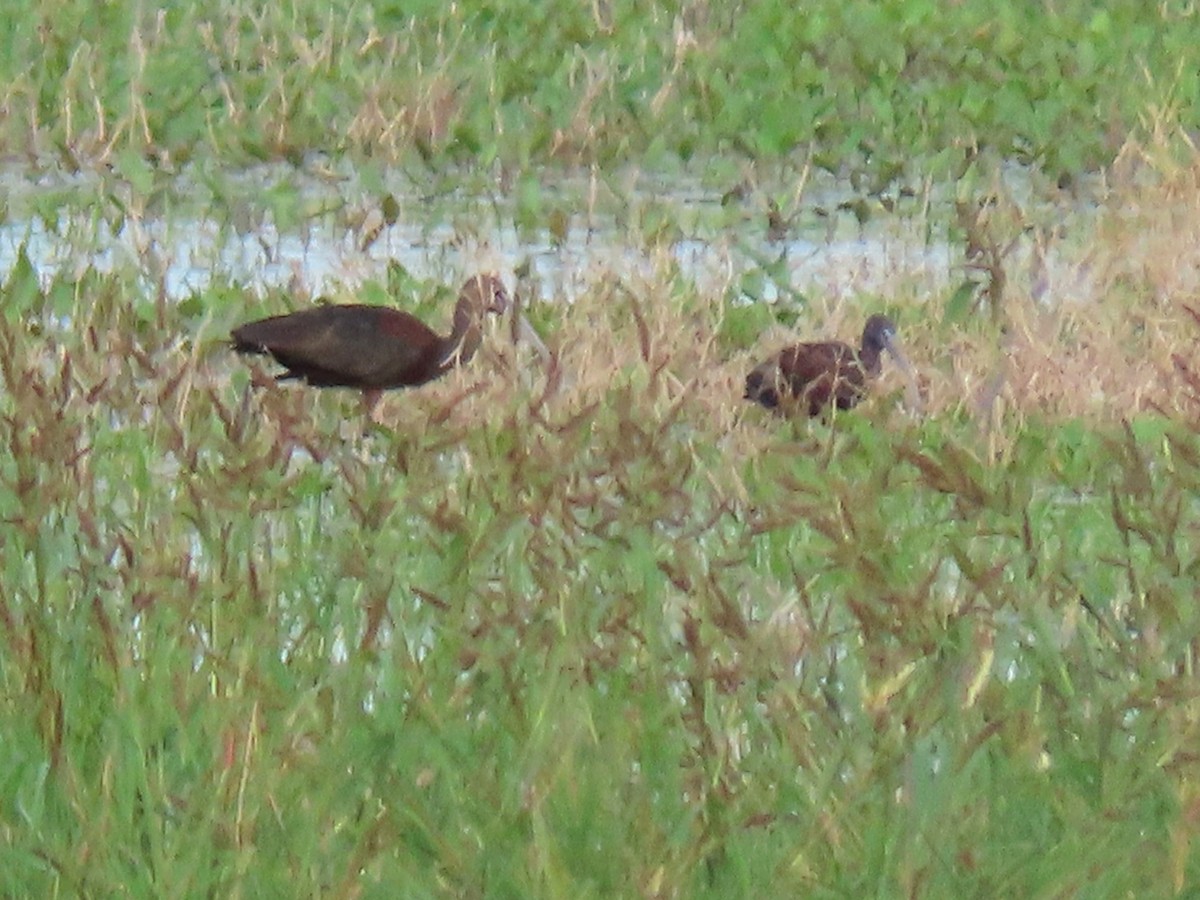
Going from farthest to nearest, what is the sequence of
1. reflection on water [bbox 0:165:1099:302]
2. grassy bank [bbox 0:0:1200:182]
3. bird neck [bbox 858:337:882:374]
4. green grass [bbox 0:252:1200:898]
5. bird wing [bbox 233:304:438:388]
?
grassy bank [bbox 0:0:1200:182] < reflection on water [bbox 0:165:1099:302] < bird neck [bbox 858:337:882:374] < bird wing [bbox 233:304:438:388] < green grass [bbox 0:252:1200:898]

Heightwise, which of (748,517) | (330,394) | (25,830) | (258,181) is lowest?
(258,181)

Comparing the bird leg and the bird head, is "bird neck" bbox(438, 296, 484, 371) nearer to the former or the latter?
the bird head

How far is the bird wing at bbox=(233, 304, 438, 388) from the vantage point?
20.3ft

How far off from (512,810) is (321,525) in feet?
4.63

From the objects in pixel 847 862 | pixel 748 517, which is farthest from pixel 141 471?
pixel 847 862

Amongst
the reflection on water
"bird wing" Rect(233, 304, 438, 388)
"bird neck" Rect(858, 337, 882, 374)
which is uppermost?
"bird wing" Rect(233, 304, 438, 388)

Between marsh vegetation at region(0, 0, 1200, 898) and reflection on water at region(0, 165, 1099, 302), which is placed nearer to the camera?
marsh vegetation at region(0, 0, 1200, 898)

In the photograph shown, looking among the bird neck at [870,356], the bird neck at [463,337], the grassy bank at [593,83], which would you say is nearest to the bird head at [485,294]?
the bird neck at [463,337]

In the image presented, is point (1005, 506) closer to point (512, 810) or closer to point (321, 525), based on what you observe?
point (512, 810)

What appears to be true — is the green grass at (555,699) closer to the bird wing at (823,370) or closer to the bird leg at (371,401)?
the bird leg at (371,401)

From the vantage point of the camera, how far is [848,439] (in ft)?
19.9

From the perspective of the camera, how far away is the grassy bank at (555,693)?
3.16m

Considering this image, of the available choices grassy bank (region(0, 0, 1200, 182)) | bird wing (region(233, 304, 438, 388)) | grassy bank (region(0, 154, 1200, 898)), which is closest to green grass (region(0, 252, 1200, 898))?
grassy bank (region(0, 154, 1200, 898))

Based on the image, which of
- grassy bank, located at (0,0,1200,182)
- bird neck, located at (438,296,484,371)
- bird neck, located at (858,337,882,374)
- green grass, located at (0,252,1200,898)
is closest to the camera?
green grass, located at (0,252,1200,898)
